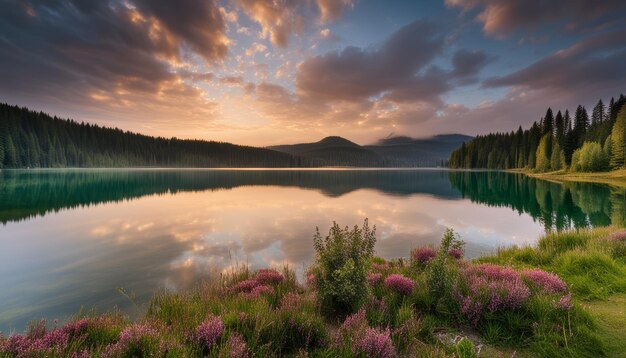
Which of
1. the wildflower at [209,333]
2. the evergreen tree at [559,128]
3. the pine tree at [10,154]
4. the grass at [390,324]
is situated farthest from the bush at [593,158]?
the pine tree at [10,154]

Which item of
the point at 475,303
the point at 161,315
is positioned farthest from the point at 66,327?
the point at 475,303

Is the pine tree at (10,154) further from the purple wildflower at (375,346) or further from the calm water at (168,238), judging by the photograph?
the purple wildflower at (375,346)

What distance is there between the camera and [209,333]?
213 inches

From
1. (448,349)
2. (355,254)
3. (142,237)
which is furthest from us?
(142,237)

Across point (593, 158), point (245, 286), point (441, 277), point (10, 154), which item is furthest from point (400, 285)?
point (10, 154)

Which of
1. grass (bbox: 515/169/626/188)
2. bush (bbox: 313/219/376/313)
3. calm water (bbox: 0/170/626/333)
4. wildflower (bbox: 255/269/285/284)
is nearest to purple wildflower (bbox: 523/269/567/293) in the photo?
bush (bbox: 313/219/376/313)

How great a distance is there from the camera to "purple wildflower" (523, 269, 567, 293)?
26.9 ft

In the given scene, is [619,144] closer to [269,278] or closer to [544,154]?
[544,154]

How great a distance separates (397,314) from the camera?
670cm

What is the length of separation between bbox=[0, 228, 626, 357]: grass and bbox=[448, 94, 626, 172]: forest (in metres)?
98.2

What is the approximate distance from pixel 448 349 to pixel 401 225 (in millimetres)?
20092

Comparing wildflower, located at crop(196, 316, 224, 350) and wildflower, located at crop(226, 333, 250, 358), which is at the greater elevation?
wildflower, located at crop(226, 333, 250, 358)

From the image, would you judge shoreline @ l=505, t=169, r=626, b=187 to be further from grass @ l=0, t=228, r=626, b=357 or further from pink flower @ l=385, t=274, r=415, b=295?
pink flower @ l=385, t=274, r=415, b=295

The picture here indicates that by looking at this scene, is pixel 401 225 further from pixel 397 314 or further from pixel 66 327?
pixel 66 327
